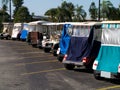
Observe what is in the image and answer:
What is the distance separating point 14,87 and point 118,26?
14.5ft

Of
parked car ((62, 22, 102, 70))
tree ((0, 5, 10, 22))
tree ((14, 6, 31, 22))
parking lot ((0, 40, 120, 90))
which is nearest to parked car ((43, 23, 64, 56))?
parking lot ((0, 40, 120, 90))

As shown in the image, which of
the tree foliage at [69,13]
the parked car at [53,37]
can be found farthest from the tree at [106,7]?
the parked car at [53,37]

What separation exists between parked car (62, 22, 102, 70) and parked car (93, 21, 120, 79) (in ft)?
7.78

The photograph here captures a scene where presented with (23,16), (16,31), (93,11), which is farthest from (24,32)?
(23,16)

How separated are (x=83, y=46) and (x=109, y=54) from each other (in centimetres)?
305

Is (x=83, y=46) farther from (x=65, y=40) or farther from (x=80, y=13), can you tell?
(x=80, y=13)

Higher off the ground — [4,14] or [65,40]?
[4,14]

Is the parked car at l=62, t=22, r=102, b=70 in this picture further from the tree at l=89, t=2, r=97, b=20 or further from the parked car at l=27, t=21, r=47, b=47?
the tree at l=89, t=2, r=97, b=20

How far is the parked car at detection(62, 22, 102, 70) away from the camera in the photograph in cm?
1803

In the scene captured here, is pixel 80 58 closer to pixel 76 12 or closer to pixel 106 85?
pixel 106 85

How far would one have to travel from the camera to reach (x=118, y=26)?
1511 centimetres

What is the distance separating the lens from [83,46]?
1828 cm

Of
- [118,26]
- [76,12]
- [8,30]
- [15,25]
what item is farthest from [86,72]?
[76,12]

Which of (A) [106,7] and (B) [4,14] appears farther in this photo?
(B) [4,14]
